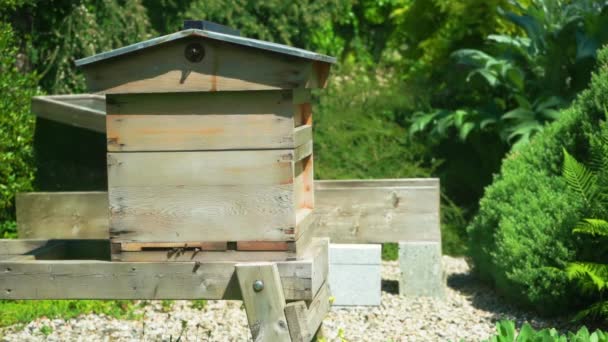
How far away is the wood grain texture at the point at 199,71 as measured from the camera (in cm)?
368

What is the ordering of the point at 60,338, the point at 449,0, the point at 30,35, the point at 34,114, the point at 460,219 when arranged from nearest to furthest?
the point at 60,338 < the point at 34,114 < the point at 30,35 < the point at 460,219 < the point at 449,0

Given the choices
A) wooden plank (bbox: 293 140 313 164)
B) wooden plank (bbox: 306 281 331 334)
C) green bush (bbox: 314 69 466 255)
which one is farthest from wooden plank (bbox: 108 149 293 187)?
green bush (bbox: 314 69 466 255)

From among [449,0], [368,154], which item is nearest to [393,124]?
[368,154]

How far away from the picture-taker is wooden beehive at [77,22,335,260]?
3.71 meters

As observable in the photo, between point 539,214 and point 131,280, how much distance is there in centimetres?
340

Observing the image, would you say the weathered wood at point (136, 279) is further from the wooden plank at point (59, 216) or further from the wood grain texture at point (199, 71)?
the wooden plank at point (59, 216)

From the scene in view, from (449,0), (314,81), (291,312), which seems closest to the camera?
(291,312)

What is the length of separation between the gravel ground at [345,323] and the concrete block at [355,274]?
0.31 ft

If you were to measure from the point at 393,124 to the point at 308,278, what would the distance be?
5.89 m

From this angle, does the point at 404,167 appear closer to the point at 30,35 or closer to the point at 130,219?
the point at 30,35

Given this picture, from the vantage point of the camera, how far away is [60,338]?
5719 mm

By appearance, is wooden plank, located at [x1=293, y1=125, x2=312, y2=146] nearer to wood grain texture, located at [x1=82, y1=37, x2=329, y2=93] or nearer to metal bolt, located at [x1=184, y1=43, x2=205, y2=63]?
wood grain texture, located at [x1=82, y1=37, x2=329, y2=93]

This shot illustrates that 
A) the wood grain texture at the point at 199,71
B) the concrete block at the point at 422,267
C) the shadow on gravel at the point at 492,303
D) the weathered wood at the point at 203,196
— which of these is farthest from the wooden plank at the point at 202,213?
the concrete block at the point at 422,267

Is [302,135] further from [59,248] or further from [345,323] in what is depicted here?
[345,323]
